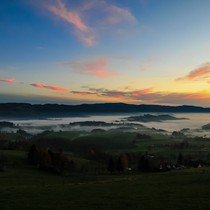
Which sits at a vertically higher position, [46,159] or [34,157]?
[34,157]

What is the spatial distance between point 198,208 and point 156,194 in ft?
25.4

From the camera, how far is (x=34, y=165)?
104 metres

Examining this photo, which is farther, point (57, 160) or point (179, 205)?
point (57, 160)

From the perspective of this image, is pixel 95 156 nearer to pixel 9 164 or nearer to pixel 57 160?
pixel 57 160

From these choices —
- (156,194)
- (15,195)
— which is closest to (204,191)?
(156,194)

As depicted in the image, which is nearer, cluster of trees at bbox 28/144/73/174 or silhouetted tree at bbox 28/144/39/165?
cluster of trees at bbox 28/144/73/174

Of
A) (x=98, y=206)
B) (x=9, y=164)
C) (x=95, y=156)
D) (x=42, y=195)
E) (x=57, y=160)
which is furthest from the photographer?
(x=95, y=156)

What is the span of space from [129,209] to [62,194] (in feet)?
33.1

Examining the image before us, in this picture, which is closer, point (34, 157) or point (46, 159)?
point (46, 159)

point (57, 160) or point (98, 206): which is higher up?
point (98, 206)

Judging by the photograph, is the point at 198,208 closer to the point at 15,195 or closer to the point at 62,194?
the point at 62,194

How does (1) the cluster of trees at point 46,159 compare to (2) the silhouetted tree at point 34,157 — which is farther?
(2) the silhouetted tree at point 34,157

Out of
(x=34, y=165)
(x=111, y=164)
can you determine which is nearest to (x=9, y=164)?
(x=34, y=165)

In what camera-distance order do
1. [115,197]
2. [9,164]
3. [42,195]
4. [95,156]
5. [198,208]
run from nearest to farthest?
1. [198,208]
2. [115,197]
3. [42,195]
4. [9,164]
5. [95,156]
